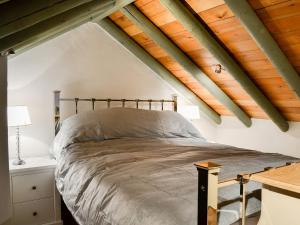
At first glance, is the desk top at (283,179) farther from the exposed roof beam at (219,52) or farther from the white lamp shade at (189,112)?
the white lamp shade at (189,112)

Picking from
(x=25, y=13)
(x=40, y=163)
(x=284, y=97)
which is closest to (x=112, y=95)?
(x=40, y=163)

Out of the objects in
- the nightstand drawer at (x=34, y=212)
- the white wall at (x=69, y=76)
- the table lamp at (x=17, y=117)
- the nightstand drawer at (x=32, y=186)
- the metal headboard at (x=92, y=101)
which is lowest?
the nightstand drawer at (x=34, y=212)

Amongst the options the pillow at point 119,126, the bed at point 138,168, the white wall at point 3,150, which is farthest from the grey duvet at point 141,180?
the white wall at point 3,150

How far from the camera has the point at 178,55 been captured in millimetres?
3080

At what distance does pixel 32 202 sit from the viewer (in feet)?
7.62

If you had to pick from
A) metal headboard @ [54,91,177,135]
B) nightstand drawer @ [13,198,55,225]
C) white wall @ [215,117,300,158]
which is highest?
metal headboard @ [54,91,177,135]

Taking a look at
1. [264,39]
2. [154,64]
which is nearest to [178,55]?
[154,64]

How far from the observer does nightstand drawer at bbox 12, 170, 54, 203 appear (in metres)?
2.24

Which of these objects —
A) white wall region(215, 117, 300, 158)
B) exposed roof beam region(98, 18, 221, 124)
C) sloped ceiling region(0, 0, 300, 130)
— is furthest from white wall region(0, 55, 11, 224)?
white wall region(215, 117, 300, 158)

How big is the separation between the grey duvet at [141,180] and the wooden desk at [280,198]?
0.77 feet

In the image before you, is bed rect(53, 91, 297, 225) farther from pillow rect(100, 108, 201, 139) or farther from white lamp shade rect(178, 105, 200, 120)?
white lamp shade rect(178, 105, 200, 120)

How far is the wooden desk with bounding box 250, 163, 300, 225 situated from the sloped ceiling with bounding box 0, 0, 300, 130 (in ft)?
4.05

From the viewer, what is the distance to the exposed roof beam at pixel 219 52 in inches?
96.3

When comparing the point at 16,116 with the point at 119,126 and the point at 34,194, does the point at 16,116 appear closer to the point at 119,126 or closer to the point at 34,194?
the point at 34,194
